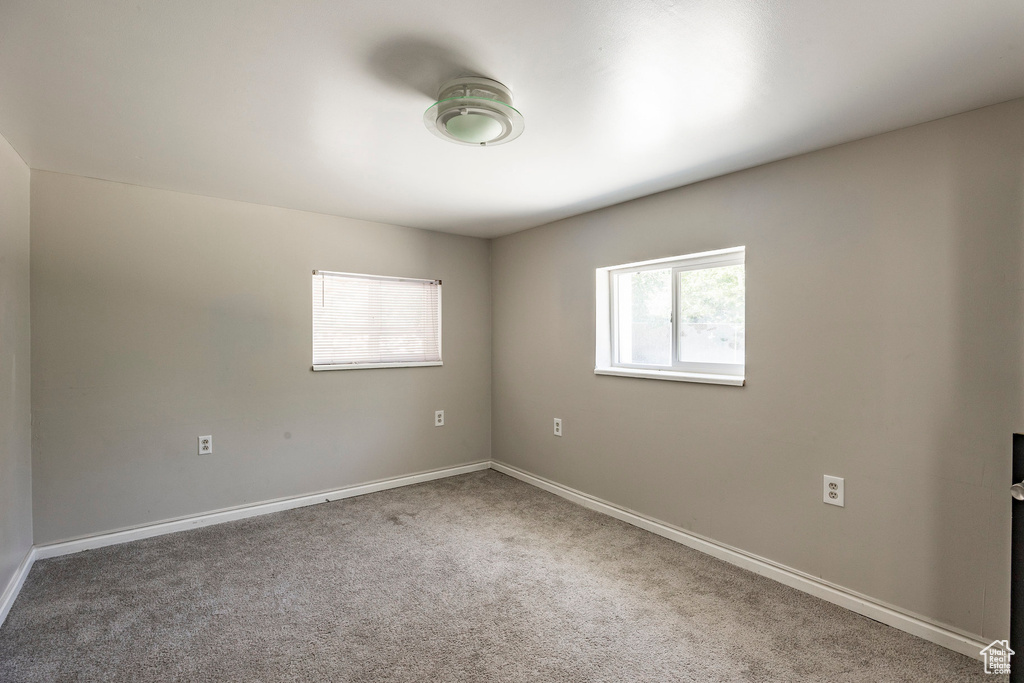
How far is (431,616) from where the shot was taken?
2.19 meters

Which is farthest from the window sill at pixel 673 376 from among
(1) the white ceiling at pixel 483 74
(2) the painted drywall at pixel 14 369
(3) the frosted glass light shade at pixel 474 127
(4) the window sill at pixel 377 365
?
(2) the painted drywall at pixel 14 369

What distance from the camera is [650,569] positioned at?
2629 mm

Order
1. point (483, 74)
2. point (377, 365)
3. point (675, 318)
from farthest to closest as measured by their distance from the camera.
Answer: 1. point (377, 365)
2. point (675, 318)
3. point (483, 74)

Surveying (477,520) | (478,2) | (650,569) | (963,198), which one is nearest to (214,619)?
(477,520)

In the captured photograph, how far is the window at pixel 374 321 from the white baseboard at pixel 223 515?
97cm

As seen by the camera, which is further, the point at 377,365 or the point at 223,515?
the point at 377,365

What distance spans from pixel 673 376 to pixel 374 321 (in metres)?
2.38

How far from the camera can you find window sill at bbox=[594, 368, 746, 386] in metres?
2.73

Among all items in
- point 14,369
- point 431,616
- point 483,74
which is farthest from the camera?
point 14,369

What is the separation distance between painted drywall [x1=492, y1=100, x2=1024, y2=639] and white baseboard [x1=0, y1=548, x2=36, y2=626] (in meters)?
3.30

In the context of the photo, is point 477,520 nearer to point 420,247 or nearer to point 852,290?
point 420,247

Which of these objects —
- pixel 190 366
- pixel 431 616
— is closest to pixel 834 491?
pixel 431 616

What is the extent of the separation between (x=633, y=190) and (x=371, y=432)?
2.71m

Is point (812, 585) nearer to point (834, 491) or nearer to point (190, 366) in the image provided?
point (834, 491)
